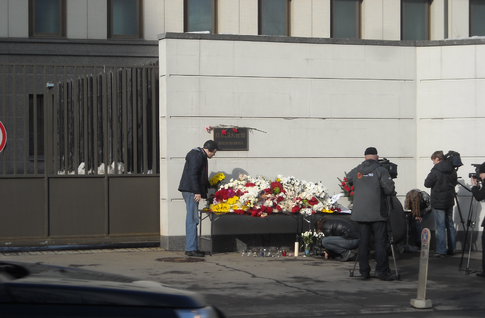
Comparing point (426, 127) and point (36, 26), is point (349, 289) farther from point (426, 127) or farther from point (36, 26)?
point (36, 26)

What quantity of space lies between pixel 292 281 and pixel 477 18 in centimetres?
1494

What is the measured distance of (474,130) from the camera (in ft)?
44.8

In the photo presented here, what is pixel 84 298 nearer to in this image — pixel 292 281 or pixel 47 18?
pixel 292 281

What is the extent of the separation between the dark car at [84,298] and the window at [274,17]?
696 inches

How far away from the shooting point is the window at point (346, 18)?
20859 millimetres

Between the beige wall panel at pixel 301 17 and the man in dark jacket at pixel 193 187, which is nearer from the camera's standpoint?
the man in dark jacket at pixel 193 187

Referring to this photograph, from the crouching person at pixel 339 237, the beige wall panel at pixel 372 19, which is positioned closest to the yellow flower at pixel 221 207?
the crouching person at pixel 339 237

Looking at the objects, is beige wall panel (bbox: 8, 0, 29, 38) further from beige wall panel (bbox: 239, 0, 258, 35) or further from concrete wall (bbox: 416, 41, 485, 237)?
concrete wall (bbox: 416, 41, 485, 237)

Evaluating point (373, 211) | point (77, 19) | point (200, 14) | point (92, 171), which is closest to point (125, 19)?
point (77, 19)

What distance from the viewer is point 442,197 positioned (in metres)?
12.6

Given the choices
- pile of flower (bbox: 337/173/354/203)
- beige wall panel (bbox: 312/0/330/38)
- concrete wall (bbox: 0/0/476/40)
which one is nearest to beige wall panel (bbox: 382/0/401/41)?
concrete wall (bbox: 0/0/476/40)

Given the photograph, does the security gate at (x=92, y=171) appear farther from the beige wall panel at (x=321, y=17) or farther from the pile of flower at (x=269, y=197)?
the beige wall panel at (x=321, y=17)

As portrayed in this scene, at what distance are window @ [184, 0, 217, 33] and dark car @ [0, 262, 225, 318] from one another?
56.4 ft

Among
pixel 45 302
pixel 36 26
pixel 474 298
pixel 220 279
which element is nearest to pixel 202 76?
pixel 220 279
